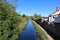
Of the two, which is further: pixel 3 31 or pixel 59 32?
pixel 59 32

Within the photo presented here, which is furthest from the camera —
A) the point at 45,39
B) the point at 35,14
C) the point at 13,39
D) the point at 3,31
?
the point at 35,14

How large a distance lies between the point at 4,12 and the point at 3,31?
92.1 inches

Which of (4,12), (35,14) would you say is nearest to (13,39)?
(4,12)

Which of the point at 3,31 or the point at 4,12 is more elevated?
the point at 4,12

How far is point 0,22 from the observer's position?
14984 millimetres

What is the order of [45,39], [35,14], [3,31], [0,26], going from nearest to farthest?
1. [0,26]
2. [3,31]
3. [45,39]
4. [35,14]

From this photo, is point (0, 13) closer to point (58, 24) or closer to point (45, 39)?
point (45, 39)

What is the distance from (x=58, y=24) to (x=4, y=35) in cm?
1269

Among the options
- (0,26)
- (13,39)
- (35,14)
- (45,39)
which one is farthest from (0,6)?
(35,14)

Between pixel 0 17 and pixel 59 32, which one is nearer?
pixel 0 17

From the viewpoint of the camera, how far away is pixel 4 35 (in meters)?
15.6

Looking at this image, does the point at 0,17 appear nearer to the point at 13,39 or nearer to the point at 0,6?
the point at 0,6

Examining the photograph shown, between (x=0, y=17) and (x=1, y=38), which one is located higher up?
(x=0, y=17)

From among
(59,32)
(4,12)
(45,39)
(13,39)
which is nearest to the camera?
(4,12)
